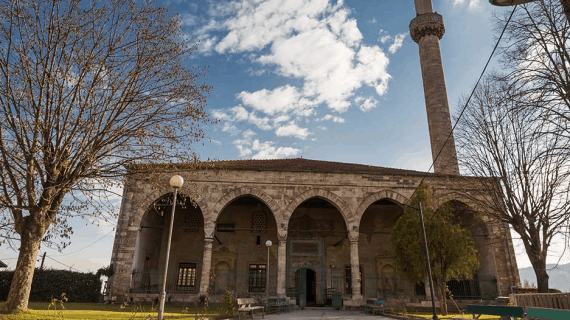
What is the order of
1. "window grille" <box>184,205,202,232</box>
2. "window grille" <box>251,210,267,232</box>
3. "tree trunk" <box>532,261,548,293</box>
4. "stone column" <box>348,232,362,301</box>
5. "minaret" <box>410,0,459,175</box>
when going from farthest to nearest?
"minaret" <box>410,0,459,175</box>
"window grille" <box>251,210,267,232</box>
"window grille" <box>184,205,202,232</box>
"stone column" <box>348,232,362,301</box>
"tree trunk" <box>532,261,548,293</box>

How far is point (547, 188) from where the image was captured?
11.2 meters

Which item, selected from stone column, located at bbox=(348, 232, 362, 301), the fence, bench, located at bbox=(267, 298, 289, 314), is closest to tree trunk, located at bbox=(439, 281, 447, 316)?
stone column, located at bbox=(348, 232, 362, 301)

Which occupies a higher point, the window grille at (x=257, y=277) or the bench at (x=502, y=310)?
the window grille at (x=257, y=277)

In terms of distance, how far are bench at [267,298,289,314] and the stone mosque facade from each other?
41.5 inches

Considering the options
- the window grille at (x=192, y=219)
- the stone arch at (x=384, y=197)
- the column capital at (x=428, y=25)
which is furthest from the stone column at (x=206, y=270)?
the column capital at (x=428, y=25)

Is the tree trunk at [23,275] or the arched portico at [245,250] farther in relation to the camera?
the arched portico at [245,250]

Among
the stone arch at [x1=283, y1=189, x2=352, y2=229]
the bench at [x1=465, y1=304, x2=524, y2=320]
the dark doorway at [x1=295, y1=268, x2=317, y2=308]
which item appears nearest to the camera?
the bench at [x1=465, y1=304, x2=524, y2=320]

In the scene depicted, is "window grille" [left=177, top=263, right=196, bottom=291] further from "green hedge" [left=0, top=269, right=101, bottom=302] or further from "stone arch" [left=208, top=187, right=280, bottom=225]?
"stone arch" [left=208, top=187, right=280, bottom=225]

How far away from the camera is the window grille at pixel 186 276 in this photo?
17953mm

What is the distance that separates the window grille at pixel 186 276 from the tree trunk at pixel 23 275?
10508 mm

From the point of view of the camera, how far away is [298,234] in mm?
18734

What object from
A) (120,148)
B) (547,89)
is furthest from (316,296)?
(547,89)

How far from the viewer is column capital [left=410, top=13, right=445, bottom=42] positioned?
2188cm

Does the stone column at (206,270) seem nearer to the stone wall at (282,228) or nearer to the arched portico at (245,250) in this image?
the stone wall at (282,228)
